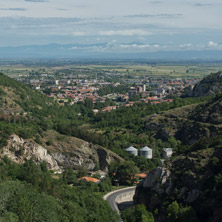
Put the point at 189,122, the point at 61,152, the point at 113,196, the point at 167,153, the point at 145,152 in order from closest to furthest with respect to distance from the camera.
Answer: the point at 113,196 → the point at 61,152 → the point at 145,152 → the point at 167,153 → the point at 189,122

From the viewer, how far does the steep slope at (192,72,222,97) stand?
120m

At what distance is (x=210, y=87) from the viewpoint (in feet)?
403

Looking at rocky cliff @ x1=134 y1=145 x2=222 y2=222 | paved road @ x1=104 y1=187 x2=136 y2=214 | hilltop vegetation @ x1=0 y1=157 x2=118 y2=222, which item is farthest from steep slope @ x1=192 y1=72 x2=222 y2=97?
rocky cliff @ x1=134 y1=145 x2=222 y2=222

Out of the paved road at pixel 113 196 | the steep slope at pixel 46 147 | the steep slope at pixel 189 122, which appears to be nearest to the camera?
the paved road at pixel 113 196

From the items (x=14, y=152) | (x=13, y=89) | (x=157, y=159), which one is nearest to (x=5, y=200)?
(x=14, y=152)

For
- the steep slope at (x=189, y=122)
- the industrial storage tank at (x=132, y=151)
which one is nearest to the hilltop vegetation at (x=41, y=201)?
the industrial storage tank at (x=132, y=151)

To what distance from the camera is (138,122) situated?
90938 millimetres

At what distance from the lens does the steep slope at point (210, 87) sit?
12050 cm

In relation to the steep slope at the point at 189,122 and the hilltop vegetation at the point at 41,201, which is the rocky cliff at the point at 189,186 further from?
the steep slope at the point at 189,122

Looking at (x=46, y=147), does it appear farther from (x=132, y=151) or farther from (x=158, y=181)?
(x=158, y=181)

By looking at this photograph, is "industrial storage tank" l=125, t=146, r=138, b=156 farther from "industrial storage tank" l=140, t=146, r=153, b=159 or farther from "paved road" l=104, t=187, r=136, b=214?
Result: "paved road" l=104, t=187, r=136, b=214

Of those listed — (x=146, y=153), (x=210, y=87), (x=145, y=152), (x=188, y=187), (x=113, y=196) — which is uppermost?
(x=210, y=87)

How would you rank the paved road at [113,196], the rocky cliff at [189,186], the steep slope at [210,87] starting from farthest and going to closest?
the steep slope at [210,87] → the paved road at [113,196] → the rocky cliff at [189,186]

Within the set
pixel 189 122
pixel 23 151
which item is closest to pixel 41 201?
pixel 23 151
